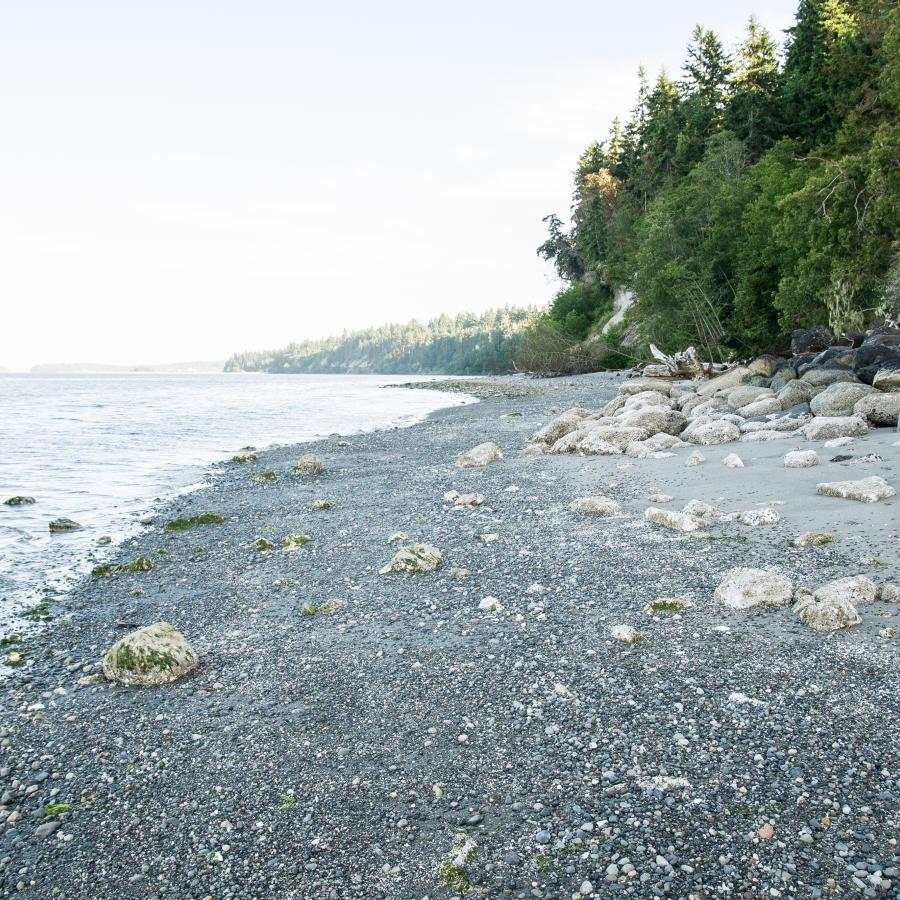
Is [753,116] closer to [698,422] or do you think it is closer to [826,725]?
[698,422]

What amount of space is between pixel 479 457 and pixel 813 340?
16.3 metres

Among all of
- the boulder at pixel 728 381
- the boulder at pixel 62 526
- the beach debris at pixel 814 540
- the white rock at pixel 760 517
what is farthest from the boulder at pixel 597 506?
the boulder at pixel 728 381

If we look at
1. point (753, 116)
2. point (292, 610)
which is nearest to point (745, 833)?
point (292, 610)

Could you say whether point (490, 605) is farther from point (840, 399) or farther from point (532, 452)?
point (840, 399)

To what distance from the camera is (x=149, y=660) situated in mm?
6082

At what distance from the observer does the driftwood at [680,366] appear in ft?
107

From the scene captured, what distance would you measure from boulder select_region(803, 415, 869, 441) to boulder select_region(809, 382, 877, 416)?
142 cm

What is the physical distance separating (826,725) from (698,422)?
1312 centimetres

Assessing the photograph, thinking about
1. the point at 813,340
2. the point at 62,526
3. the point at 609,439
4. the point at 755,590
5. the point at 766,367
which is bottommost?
the point at 62,526

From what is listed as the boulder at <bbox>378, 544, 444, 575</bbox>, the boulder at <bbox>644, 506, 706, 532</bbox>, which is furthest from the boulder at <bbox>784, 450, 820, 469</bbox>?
the boulder at <bbox>378, 544, 444, 575</bbox>

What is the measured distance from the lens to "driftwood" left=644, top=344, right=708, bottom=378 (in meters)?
32.8

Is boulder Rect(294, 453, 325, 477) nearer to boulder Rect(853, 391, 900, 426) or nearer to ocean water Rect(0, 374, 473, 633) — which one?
ocean water Rect(0, 374, 473, 633)

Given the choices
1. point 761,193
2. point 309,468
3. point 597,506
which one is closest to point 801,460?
point 597,506

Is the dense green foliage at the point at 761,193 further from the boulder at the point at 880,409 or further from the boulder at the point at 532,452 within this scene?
the boulder at the point at 532,452
